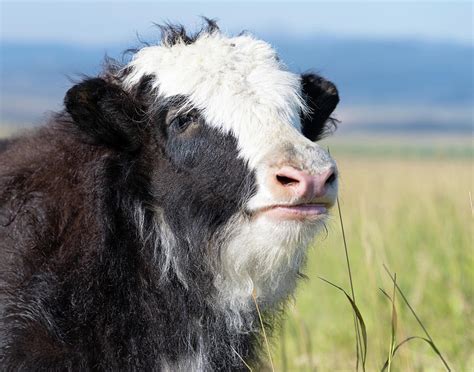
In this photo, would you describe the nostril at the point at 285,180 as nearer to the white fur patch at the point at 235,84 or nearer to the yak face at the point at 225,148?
the yak face at the point at 225,148

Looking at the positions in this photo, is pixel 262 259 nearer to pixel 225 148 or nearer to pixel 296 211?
pixel 296 211

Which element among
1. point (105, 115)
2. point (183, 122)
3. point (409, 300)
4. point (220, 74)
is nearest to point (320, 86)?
point (220, 74)

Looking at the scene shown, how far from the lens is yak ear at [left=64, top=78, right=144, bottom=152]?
5031 mm

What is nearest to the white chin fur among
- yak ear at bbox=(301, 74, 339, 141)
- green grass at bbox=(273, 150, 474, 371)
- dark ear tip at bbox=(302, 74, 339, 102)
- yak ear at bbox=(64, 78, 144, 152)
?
green grass at bbox=(273, 150, 474, 371)

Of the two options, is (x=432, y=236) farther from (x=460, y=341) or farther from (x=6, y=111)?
(x=6, y=111)

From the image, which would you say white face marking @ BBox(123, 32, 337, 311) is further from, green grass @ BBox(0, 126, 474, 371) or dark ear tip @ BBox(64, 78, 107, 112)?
green grass @ BBox(0, 126, 474, 371)

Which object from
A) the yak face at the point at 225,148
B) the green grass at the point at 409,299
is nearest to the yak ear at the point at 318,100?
the yak face at the point at 225,148

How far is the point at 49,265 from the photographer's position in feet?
15.9

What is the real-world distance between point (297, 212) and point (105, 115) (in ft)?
3.72

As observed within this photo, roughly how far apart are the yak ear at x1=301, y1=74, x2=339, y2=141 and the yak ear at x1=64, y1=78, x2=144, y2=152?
980 mm

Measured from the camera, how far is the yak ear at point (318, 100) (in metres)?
5.62

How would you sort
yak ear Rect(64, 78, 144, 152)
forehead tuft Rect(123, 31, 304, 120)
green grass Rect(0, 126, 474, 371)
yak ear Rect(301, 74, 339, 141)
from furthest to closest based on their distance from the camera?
green grass Rect(0, 126, 474, 371), yak ear Rect(301, 74, 339, 141), yak ear Rect(64, 78, 144, 152), forehead tuft Rect(123, 31, 304, 120)

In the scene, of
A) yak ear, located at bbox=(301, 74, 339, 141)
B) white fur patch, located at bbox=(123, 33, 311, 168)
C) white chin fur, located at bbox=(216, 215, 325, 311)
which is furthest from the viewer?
yak ear, located at bbox=(301, 74, 339, 141)

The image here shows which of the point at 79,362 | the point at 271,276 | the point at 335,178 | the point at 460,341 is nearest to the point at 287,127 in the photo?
the point at 335,178
